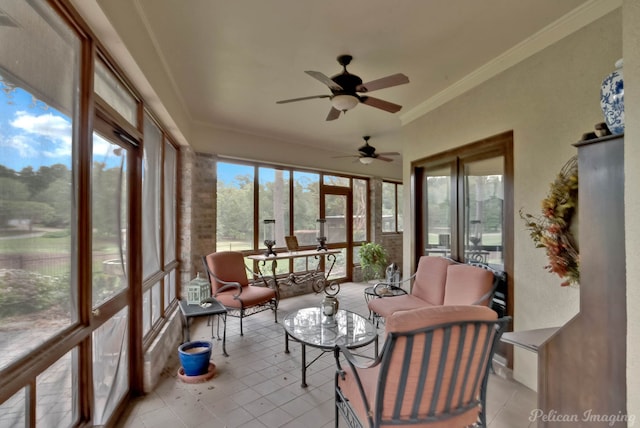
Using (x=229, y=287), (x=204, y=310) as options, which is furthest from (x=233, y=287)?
(x=204, y=310)

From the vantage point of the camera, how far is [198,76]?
300 centimetres

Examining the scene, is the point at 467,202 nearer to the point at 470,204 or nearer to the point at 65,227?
the point at 470,204

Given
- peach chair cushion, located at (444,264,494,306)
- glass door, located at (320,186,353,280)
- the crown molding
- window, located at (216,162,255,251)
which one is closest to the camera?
the crown molding

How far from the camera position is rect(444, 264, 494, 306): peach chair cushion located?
2.62 metres

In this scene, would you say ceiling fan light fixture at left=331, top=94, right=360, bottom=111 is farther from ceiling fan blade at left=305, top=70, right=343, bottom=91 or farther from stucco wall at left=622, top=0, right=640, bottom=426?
stucco wall at left=622, top=0, right=640, bottom=426

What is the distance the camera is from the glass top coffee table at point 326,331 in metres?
2.26

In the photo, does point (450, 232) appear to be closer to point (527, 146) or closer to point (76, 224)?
point (527, 146)

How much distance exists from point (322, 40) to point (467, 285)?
259 cm

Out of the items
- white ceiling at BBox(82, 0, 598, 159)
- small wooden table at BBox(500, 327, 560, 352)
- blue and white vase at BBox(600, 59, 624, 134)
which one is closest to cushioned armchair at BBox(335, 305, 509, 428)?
small wooden table at BBox(500, 327, 560, 352)

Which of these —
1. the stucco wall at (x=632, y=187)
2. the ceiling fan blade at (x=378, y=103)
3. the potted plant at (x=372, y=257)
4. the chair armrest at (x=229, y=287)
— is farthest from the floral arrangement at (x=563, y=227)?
the potted plant at (x=372, y=257)

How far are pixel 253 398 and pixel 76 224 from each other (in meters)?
1.77

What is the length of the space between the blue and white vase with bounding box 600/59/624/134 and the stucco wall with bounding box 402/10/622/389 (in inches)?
32.7

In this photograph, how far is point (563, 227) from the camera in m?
1.96

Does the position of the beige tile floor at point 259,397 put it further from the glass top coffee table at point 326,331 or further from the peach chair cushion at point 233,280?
the peach chair cushion at point 233,280
